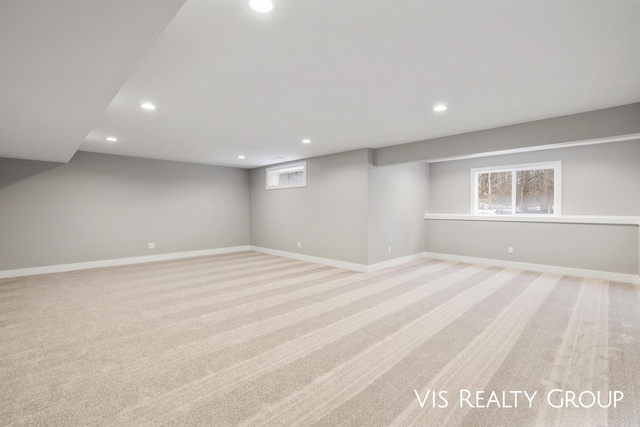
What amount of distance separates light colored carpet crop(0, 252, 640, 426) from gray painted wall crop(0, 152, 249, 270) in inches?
49.5

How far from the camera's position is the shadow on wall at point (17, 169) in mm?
5078

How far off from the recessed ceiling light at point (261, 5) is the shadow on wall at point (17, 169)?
6.21 meters

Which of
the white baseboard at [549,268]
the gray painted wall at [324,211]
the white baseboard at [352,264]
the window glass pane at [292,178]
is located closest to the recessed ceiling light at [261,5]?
the gray painted wall at [324,211]

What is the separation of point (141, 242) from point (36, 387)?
5076 millimetres

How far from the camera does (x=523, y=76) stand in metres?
2.51

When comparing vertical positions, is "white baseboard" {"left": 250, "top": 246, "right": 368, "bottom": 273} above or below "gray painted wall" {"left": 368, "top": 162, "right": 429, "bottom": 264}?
below

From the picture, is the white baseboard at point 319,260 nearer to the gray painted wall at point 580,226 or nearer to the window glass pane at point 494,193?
the gray painted wall at point 580,226

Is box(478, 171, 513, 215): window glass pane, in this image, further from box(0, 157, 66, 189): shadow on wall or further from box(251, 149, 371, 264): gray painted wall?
box(0, 157, 66, 189): shadow on wall

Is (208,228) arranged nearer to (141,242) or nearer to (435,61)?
→ (141,242)

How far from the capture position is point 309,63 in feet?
7.52

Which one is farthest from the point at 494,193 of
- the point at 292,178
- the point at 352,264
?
the point at 292,178

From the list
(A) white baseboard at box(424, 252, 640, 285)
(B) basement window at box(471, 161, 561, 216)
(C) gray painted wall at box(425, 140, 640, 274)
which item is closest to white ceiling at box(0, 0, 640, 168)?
(C) gray painted wall at box(425, 140, 640, 274)

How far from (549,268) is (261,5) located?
256 inches

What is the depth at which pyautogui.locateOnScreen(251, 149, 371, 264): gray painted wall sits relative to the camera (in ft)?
18.5
